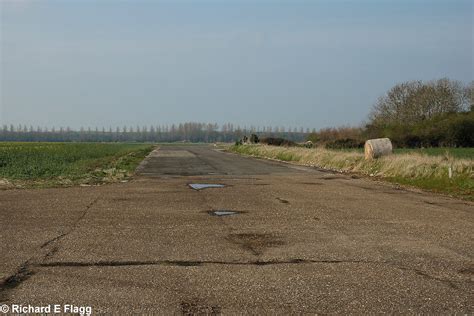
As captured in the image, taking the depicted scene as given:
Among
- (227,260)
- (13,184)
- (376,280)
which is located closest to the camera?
(376,280)

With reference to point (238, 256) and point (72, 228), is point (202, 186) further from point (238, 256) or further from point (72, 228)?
point (238, 256)

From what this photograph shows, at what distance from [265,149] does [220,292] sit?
50080 millimetres

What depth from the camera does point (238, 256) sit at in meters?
8.08

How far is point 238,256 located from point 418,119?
6954 cm

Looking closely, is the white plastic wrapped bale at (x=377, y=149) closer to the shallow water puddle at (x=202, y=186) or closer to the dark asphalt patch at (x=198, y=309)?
the shallow water puddle at (x=202, y=186)

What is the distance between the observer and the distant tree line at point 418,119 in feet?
185

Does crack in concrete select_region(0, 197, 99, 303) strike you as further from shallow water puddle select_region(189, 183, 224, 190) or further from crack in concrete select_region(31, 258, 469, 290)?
shallow water puddle select_region(189, 183, 224, 190)

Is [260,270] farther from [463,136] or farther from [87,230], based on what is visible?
[463,136]

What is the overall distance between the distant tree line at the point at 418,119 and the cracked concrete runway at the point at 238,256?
1736 inches

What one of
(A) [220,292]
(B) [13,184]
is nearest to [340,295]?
(A) [220,292]

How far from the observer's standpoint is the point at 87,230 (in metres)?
10.1

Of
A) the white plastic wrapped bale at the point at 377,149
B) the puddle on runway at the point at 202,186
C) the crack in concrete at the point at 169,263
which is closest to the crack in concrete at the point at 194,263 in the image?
the crack in concrete at the point at 169,263

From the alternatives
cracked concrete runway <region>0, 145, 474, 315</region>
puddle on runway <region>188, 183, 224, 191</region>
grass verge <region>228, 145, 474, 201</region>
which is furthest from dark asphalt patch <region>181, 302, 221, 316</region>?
grass verge <region>228, 145, 474, 201</region>

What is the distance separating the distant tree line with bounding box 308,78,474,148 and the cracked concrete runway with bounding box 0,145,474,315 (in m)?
44.1
